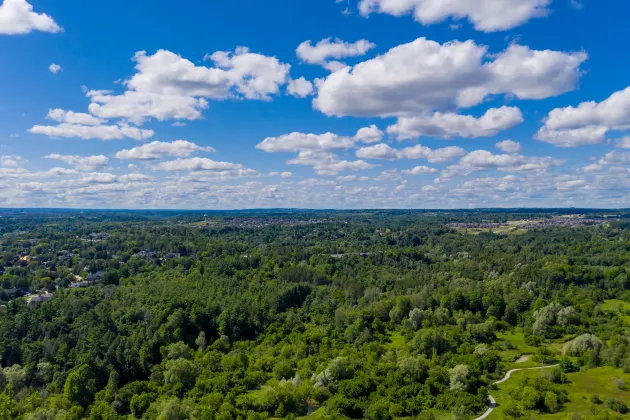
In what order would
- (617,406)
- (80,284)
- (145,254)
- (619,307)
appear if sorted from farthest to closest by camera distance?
(145,254) < (80,284) < (619,307) < (617,406)

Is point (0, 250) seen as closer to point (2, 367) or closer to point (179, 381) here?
point (2, 367)

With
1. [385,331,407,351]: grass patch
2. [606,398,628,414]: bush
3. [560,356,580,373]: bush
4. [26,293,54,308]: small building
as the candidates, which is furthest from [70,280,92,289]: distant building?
[606,398,628,414]: bush

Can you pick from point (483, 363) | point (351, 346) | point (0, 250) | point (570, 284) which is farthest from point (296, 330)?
point (0, 250)

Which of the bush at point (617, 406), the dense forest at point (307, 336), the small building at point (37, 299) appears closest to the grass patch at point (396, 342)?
the dense forest at point (307, 336)

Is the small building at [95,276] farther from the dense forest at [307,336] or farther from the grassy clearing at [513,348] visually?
the grassy clearing at [513,348]

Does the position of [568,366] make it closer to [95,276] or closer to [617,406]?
[617,406]

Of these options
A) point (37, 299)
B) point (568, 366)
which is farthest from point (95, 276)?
point (568, 366)

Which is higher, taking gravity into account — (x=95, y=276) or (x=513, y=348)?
(x=95, y=276)
